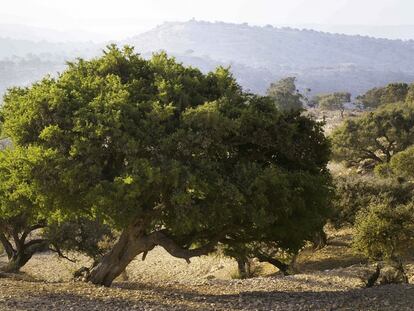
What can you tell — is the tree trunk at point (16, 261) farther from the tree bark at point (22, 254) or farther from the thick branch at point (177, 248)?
the thick branch at point (177, 248)

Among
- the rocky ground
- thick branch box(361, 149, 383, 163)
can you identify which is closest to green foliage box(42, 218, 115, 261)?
the rocky ground

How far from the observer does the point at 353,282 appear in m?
21.7

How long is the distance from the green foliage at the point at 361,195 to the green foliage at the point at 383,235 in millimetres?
7711

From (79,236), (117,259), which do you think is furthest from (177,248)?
(79,236)

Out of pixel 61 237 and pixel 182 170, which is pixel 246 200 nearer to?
pixel 182 170

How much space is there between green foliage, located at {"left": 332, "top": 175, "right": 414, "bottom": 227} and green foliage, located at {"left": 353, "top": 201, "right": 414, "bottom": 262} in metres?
7.71

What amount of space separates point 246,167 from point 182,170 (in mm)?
2403

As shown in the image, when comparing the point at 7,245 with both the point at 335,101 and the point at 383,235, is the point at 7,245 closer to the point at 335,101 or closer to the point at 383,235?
the point at 383,235

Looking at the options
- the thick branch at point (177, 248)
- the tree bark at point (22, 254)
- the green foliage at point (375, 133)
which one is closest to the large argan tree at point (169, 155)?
the thick branch at point (177, 248)

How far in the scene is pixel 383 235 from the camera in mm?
21953

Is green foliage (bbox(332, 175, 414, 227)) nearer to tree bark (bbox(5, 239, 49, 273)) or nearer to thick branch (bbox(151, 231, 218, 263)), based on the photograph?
thick branch (bbox(151, 231, 218, 263))

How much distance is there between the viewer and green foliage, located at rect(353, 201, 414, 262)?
21.9 m

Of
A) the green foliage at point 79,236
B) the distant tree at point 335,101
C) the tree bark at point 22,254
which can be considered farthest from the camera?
the distant tree at point 335,101

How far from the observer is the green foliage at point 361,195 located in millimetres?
31000
